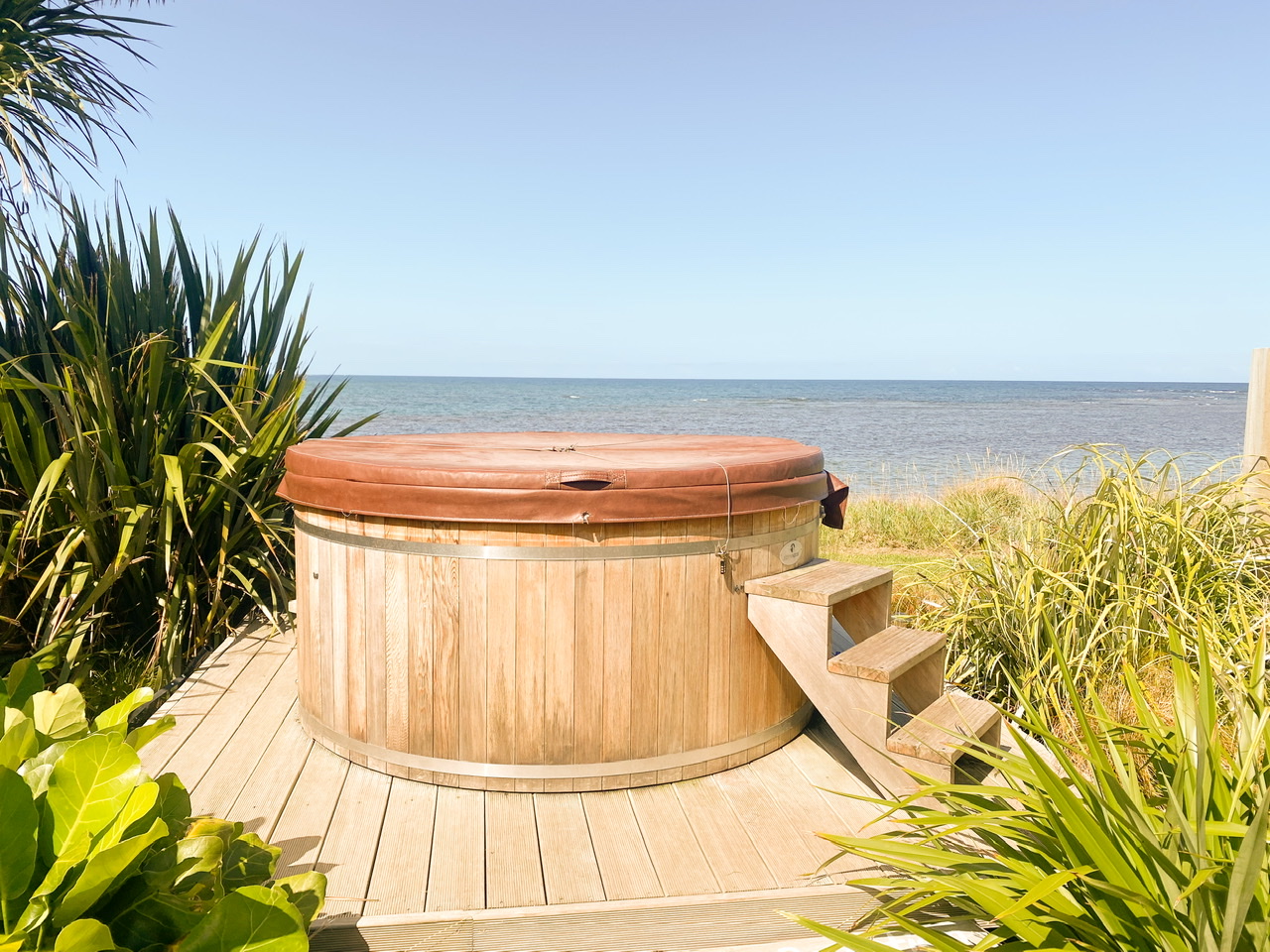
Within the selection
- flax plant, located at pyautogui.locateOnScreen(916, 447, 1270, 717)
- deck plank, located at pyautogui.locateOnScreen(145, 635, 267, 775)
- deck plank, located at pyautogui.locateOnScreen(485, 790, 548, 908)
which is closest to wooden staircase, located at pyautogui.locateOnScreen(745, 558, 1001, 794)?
flax plant, located at pyautogui.locateOnScreen(916, 447, 1270, 717)

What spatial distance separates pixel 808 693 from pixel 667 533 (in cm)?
65

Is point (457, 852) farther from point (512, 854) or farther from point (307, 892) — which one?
point (307, 892)

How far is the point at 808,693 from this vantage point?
2.52m

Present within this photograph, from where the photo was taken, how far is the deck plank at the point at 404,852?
192 centimetres

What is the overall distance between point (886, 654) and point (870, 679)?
140mm

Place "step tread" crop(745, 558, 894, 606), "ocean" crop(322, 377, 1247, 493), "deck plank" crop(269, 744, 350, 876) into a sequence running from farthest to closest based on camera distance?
1. "ocean" crop(322, 377, 1247, 493)
2. "step tread" crop(745, 558, 894, 606)
3. "deck plank" crop(269, 744, 350, 876)

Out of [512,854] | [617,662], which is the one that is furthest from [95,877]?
[617,662]

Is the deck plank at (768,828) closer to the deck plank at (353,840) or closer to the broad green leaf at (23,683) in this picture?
the deck plank at (353,840)

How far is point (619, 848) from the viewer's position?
2.17m

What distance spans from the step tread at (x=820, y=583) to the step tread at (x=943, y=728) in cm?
41

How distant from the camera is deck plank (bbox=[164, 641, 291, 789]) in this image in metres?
2.57

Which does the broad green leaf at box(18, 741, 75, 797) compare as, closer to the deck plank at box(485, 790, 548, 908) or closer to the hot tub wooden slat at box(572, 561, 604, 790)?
the deck plank at box(485, 790, 548, 908)

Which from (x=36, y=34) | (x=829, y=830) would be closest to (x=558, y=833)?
(x=829, y=830)

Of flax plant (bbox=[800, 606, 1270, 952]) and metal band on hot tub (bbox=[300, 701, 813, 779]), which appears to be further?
metal band on hot tub (bbox=[300, 701, 813, 779])
